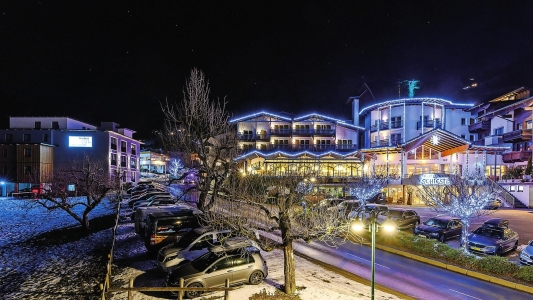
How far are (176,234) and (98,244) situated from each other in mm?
6095

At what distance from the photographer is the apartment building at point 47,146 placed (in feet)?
145

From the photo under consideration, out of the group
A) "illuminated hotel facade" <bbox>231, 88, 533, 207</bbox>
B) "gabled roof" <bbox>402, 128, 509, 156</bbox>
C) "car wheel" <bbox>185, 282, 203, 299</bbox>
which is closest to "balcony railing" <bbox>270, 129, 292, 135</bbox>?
"illuminated hotel facade" <bbox>231, 88, 533, 207</bbox>

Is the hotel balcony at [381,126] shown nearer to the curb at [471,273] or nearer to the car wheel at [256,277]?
the curb at [471,273]

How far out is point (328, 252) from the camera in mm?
17750

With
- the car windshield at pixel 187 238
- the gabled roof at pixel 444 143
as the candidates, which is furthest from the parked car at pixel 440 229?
the gabled roof at pixel 444 143

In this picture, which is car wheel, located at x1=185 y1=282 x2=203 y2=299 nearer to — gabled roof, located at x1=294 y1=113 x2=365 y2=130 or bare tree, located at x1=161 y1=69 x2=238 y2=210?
bare tree, located at x1=161 y1=69 x2=238 y2=210

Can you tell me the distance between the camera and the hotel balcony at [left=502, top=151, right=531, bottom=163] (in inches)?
1517

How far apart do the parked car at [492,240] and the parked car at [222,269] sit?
13104 mm

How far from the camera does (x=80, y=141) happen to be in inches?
1918

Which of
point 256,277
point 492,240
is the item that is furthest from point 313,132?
point 256,277

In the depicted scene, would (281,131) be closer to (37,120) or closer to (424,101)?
(424,101)

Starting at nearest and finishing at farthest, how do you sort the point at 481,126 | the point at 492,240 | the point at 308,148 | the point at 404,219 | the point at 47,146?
1. the point at 492,240
2. the point at 404,219
3. the point at 47,146
4. the point at 481,126
5. the point at 308,148

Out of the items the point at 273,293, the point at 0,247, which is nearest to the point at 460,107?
the point at 273,293

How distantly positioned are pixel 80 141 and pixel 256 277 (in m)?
46.8
